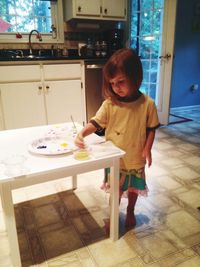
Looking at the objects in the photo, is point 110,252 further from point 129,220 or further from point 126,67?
point 126,67

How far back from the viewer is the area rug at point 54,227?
115cm

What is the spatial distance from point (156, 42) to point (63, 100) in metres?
1.61

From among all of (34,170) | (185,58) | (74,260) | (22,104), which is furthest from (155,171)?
(185,58)

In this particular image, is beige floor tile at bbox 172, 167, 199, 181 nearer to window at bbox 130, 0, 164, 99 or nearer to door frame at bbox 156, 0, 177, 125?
door frame at bbox 156, 0, 177, 125

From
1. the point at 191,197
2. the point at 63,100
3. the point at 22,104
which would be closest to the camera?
the point at 191,197

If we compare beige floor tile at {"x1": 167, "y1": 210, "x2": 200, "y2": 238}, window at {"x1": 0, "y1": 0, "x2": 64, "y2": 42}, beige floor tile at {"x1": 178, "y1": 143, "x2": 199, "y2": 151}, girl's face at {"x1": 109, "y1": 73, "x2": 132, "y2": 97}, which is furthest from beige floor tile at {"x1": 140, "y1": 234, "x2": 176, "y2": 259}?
window at {"x1": 0, "y1": 0, "x2": 64, "y2": 42}

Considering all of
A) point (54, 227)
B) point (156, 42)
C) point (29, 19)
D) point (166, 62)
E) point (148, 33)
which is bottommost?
point (54, 227)

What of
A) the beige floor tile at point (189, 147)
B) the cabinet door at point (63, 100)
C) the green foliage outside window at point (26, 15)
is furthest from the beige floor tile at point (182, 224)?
the green foliage outside window at point (26, 15)

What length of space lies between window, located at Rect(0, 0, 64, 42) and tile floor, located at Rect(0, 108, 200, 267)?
2.07 m

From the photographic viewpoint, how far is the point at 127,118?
1.08 meters

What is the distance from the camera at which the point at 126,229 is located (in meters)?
1.29

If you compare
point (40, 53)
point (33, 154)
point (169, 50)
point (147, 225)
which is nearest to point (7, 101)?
point (40, 53)

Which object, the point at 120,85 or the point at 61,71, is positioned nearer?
the point at 120,85

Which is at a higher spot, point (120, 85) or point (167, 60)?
point (167, 60)
